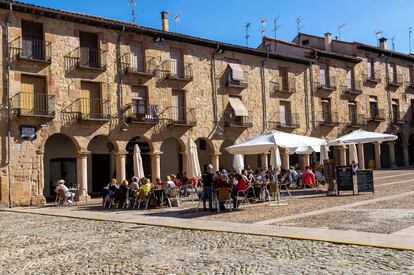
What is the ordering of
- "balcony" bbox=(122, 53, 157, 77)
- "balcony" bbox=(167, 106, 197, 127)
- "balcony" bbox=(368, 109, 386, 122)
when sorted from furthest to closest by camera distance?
"balcony" bbox=(368, 109, 386, 122), "balcony" bbox=(167, 106, 197, 127), "balcony" bbox=(122, 53, 157, 77)

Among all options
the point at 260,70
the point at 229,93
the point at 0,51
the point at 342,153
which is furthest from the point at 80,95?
the point at 342,153

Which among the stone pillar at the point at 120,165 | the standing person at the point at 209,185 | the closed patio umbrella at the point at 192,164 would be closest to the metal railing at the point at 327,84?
the closed patio umbrella at the point at 192,164

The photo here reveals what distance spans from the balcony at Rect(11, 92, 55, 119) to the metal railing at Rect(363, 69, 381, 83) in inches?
941

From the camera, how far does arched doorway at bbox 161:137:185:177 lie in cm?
2705

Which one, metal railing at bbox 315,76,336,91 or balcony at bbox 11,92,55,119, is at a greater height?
metal railing at bbox 315,76,336,91

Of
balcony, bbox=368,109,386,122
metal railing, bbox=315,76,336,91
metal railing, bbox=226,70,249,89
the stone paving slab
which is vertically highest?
metal railing, bbox=315,76,336,91

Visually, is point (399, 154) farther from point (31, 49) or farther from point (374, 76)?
point (31, 49)

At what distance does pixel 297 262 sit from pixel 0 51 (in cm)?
1677

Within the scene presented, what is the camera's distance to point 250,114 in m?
27.4

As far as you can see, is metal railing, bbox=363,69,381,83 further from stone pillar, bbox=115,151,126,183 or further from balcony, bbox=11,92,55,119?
balcony, bbox=11,92,55,119

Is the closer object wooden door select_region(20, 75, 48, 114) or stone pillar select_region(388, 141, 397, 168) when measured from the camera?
wooden door select_region(20, 75, 48, 114)

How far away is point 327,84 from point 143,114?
48.9 feet

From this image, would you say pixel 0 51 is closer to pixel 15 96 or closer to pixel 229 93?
pixel 15 96

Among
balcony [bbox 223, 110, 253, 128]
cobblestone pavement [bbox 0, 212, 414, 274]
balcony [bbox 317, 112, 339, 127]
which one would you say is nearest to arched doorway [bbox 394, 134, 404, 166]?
balcony [bbox 317, 112, 339, 127]
